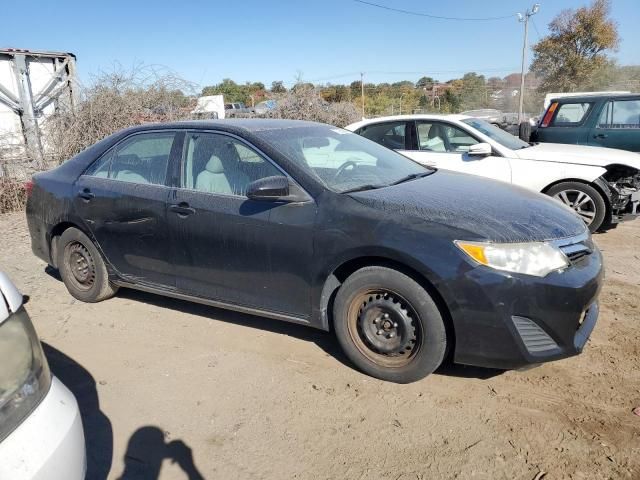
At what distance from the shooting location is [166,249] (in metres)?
3.85

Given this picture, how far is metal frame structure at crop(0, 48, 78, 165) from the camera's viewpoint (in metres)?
11.1

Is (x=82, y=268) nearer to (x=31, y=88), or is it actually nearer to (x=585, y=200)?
(x=585, y=200)

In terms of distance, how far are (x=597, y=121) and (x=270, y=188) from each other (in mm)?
7283

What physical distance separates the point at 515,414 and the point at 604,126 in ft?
23.5

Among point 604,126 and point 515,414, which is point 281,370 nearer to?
point 515,414

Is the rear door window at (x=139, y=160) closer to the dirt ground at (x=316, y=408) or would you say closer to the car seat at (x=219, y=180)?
the car seat at (x=219, y=180)

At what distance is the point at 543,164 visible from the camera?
626 centimetres

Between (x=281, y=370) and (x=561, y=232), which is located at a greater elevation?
(x=561, y=232)

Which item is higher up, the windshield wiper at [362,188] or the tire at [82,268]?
the windshield wiper at [362,188]

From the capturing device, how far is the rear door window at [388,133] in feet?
23.2

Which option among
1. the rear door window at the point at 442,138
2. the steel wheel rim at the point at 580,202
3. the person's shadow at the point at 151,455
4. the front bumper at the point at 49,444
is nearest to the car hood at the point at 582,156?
the steel wheel rim at the point at 580,202

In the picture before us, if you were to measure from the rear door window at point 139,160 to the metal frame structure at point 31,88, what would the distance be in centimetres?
720

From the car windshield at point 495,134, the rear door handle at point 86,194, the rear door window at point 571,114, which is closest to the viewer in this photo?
the rear door handle at point 86,194

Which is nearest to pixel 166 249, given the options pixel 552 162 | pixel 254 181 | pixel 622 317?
pixel 254 181
